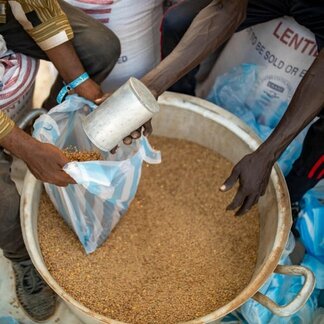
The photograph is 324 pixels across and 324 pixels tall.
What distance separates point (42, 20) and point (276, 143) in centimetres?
59

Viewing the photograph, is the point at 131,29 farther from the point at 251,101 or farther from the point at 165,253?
the point at 165,253

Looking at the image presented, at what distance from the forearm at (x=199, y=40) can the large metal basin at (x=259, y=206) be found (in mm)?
190

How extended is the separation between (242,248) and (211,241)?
79 mm

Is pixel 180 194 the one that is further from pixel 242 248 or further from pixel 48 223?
pixel 48 223

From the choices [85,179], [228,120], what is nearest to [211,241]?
[228,120]

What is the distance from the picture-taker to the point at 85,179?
3.45 feet

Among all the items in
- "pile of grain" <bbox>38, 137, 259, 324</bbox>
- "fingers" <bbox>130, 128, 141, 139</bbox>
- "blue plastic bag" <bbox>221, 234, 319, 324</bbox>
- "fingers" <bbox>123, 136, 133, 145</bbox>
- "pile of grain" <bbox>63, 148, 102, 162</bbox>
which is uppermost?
"fingers" <bbox>130, 128, 141, 139</bbox>

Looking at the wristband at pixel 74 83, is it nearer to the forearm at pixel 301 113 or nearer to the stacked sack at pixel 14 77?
the stacked sack at pixel 14 77

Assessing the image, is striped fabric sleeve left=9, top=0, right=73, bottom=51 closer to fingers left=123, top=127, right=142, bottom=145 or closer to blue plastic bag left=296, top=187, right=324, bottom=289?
fingers left=123, top=127, right=142, bottom=145

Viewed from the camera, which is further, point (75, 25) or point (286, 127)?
point (75, 25)

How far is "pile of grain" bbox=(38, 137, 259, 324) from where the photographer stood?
3.92 ft

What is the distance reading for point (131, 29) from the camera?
1456 mm

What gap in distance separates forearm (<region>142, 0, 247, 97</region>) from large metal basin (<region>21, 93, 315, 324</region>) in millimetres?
190

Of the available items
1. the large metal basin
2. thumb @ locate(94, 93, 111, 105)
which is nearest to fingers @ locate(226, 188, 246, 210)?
the large metal basin
